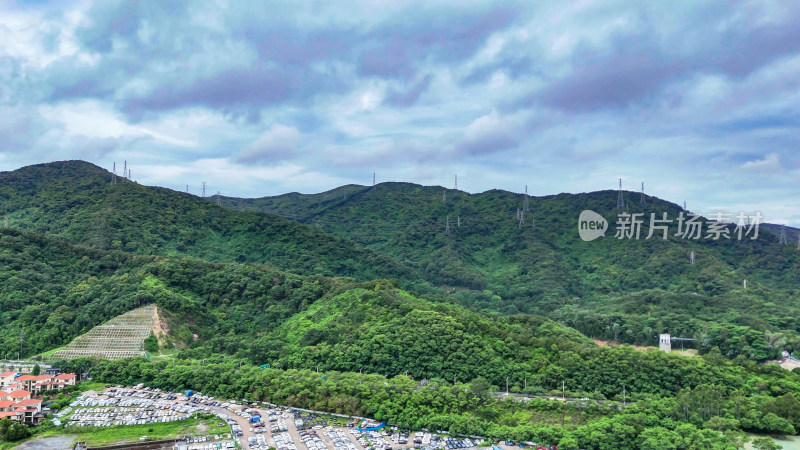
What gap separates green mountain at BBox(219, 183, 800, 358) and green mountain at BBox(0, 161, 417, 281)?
21.4 meters

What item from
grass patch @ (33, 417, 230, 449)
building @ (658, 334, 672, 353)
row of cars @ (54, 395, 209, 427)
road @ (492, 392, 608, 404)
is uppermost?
building @ (658, 334, 672, 353)

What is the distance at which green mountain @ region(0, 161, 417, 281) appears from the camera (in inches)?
3875

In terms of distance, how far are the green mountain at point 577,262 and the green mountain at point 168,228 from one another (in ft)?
70.3

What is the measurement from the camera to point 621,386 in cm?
5147

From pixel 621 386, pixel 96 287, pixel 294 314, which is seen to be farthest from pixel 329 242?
pixel 621 386

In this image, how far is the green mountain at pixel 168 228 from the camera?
9844 centimetres

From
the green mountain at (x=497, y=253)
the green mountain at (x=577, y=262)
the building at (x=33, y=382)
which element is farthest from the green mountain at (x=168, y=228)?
the building at (x=33, y=382)

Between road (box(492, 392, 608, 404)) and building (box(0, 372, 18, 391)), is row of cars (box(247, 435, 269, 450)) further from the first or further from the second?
building (box(0, 372, 18, 391))

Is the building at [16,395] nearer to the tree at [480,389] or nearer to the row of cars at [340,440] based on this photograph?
the row of cars at [340,440]

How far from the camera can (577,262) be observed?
4653 inches

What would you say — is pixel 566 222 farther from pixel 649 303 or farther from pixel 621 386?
pixel 621 386

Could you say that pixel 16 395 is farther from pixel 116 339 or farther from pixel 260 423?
pixel 260 423

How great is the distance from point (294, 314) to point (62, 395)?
27.5 meters

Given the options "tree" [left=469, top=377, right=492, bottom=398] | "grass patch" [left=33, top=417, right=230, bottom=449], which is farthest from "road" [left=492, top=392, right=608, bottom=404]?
"grass patch" [left=33, top=417, right=230, bottom=449]
